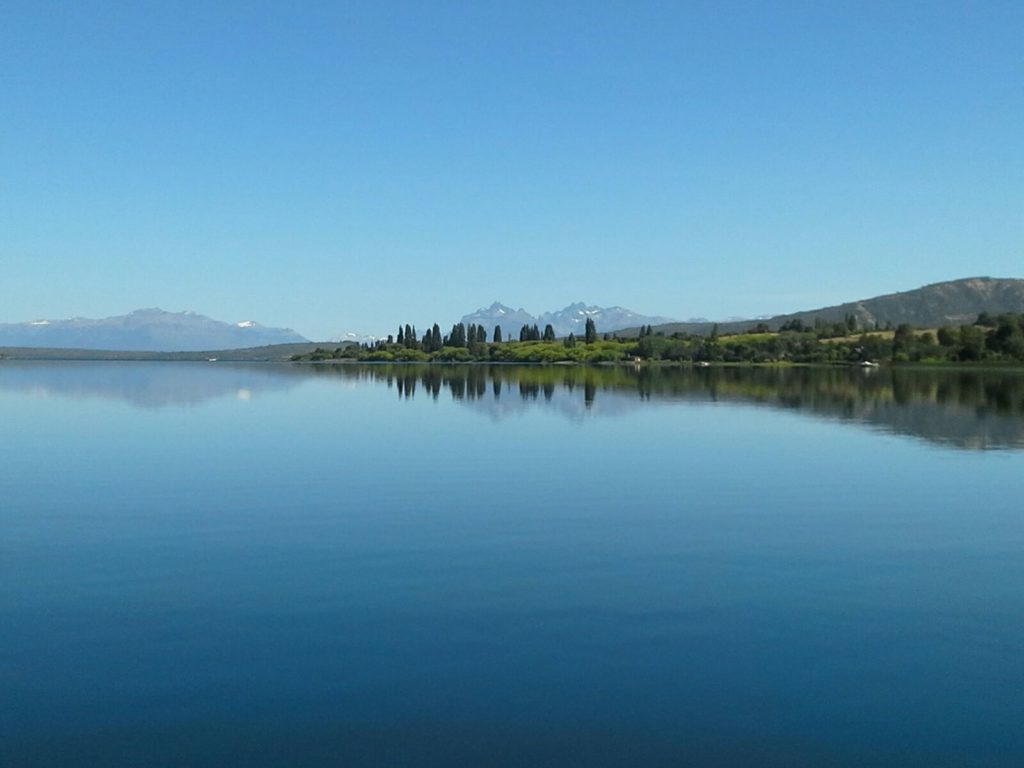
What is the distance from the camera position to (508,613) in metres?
17.2

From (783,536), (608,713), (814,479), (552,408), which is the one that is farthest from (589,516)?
(552,408)

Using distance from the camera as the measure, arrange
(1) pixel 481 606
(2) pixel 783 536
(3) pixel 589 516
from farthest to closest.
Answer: (3) pixel 589 516
(2) pixel 783 536
(1) pixel 481 606

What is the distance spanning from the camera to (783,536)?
82.5 feet

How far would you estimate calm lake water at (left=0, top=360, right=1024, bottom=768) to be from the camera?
1197cm

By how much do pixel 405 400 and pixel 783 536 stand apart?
69.1 m

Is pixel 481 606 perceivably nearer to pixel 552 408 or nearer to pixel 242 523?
pixel 242 523

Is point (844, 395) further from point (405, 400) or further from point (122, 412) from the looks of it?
point (122, 412)

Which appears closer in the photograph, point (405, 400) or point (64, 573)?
point (64, 573)

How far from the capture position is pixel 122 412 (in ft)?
228

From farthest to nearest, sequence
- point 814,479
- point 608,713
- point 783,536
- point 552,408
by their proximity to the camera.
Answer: point 552,408
point 814,479
point 783,536
point 608,713

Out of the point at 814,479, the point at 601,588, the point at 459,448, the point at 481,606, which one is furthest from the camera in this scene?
the point at 459,448

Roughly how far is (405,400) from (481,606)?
2942 inches

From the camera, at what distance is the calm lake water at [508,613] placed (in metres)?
12.0

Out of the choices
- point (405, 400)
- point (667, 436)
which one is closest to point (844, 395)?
point (405, 400)
